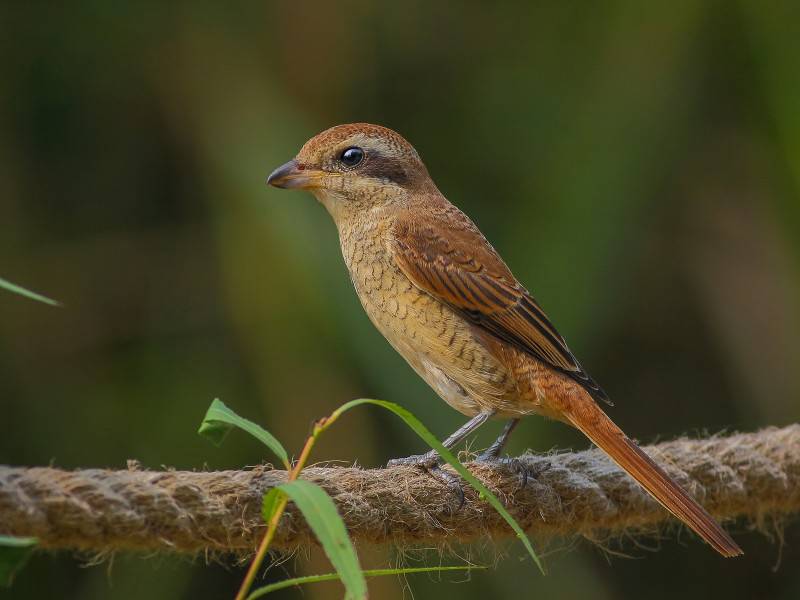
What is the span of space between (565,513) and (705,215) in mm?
3264

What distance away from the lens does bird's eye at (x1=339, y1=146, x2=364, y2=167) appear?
3949mm

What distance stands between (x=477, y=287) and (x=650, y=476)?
0.89 meters

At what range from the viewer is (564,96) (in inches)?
214

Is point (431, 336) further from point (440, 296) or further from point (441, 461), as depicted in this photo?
point (441, 461)

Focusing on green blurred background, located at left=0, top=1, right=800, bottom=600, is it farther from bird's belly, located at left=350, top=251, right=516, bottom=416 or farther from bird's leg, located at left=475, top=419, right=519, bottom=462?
bird's belly, located at left=350, top=251, right=516, bottom=416

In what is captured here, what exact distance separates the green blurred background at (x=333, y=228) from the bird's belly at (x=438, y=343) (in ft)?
2.92

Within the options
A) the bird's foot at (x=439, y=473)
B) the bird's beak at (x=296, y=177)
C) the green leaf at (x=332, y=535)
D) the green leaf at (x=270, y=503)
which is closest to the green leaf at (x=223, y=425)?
the green leaf at (x=270, y=503)

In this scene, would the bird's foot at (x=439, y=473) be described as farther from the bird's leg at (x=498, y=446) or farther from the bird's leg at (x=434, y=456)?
the bird's leg at (x=498, y=446)

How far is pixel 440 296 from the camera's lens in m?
3.67

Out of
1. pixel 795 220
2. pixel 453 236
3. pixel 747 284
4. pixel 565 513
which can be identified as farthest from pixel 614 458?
pixel 747 284

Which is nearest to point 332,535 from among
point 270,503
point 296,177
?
point 270,503

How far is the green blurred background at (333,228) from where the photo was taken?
16.4ft

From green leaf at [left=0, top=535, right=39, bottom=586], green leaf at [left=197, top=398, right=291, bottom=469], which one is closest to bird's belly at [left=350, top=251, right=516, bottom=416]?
green leaf at [left=197, top=398, right=291, bottom=469]

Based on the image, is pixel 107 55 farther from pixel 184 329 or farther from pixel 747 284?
pixel 747 284
